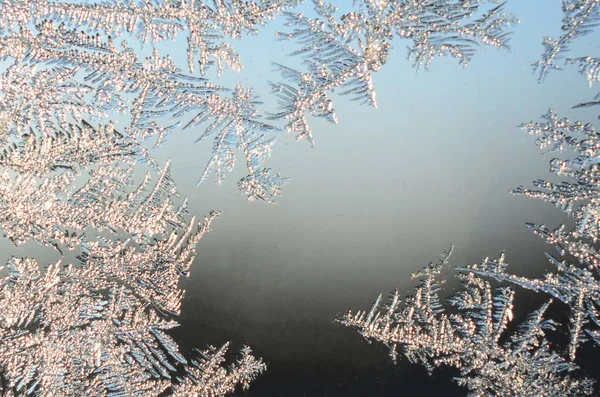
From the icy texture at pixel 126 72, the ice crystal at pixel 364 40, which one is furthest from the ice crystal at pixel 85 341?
the ice crystal at pixel 364 40

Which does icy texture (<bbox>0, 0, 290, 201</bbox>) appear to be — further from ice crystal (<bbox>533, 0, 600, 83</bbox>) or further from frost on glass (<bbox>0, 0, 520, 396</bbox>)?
ice crystal (<bbox>533, 0, 600, 83</bbox>)

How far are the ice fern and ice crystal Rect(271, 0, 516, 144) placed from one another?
30 centimetres

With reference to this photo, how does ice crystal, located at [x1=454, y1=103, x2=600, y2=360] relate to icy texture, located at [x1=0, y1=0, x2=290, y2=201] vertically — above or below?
above

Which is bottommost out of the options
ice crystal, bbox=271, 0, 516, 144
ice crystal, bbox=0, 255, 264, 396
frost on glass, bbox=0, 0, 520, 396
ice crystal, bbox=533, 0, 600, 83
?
ice crystal, bbox=0, 255, 264, 396

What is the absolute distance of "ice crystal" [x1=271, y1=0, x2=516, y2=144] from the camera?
0.48 meters

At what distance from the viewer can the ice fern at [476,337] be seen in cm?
58

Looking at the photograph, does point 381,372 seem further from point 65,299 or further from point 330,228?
point 65,299

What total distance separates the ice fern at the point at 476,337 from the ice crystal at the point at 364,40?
30cm

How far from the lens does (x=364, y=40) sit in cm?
50

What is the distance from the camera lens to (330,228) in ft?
1.88

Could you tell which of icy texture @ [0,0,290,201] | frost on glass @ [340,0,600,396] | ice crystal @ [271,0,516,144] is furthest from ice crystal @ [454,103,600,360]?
icy texture @ [0,0,290,201]

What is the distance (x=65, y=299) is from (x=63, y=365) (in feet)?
0.38

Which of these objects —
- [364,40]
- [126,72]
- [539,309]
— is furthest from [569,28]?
[126,72]

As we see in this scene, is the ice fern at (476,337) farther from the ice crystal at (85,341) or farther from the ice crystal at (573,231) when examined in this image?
the ice crystal at (85,341)
